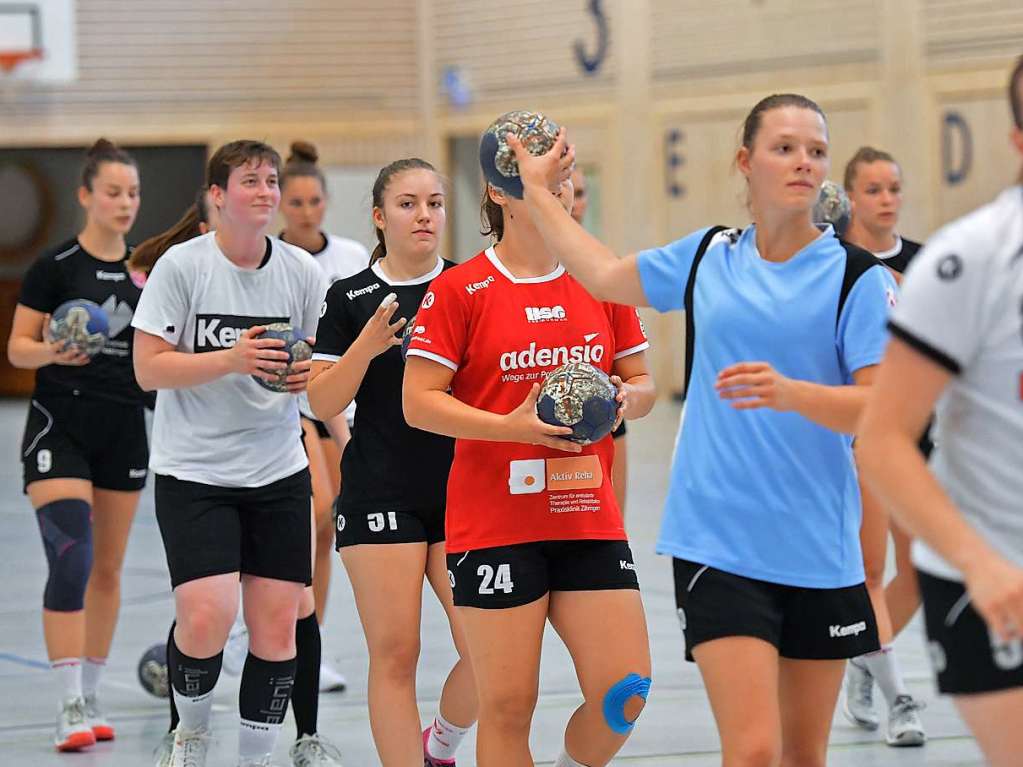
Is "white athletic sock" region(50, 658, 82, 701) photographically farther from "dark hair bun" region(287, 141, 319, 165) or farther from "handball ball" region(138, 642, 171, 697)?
"dark hair bun" region(287, 141, 319, 165)

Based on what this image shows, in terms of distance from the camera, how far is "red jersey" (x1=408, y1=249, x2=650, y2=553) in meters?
3.55

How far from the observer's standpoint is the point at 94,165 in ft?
18.4

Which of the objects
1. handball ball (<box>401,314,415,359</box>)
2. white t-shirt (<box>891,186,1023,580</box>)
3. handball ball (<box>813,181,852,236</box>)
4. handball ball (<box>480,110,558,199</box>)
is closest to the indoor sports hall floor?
handball ball (<box>401,314,415,359</box>)

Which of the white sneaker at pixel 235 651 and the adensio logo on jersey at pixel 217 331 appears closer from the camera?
the adensio logo on jersey at pixel 217 331

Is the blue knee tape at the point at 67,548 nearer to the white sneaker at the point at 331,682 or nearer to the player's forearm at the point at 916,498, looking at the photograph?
the white sneaker at the point at 331,682

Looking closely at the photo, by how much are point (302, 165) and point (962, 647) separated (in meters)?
4.47

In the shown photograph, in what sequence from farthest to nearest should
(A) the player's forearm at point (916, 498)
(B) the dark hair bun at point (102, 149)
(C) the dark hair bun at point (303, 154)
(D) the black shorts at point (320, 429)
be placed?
1. (C) the dark hair bun at point (303, 154)
2. (D) the black shorts at point (320, 429)
3. (B) the dark hair bun at point (102, 149)
4. (A) the player's forearm at point (916, 498)

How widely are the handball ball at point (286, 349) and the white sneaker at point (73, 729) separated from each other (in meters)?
1.56

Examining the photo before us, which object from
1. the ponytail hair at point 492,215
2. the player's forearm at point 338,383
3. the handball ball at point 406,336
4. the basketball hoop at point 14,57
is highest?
the basketball hoop at point 14,57

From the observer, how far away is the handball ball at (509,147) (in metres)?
3.36

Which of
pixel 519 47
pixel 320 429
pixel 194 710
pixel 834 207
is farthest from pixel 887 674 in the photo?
pixel 519 47

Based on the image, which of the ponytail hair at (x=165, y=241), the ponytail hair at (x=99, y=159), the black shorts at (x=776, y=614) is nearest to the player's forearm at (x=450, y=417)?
the black shorts at (x=776, y=614)

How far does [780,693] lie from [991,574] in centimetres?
118

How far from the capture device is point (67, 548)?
17.3 feet
